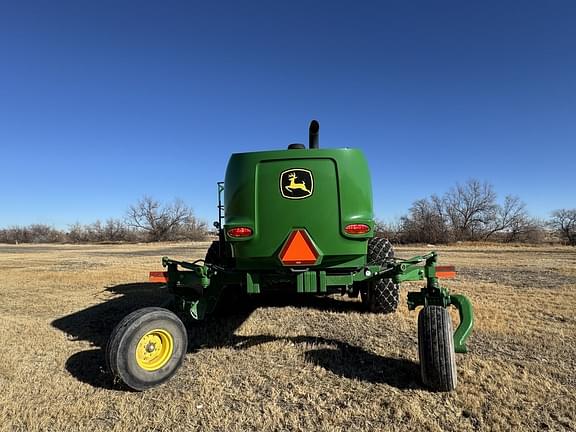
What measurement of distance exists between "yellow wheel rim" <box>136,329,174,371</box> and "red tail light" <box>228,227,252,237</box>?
1132 mm

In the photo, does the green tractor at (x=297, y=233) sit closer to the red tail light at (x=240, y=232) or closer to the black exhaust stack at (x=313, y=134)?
the red tail light at (x=240, y=232)

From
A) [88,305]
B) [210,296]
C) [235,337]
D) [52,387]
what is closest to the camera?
[52,387]

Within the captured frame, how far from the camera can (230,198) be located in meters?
4.14

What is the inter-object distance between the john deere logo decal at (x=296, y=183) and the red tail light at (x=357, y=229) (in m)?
0.52

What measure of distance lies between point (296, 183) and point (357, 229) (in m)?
0.77

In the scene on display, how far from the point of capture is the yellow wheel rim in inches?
141

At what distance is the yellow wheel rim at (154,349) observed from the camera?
11.7 feet

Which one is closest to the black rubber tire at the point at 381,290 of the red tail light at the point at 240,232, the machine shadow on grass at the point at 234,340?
the machine shadow on grass at the point at 234,340

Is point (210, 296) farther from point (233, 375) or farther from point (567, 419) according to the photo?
point (567, 419)

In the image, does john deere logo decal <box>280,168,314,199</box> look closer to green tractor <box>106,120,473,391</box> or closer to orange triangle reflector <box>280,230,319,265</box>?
green tractor <box>106,120,473,391</box>

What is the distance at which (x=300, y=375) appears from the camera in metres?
3.79

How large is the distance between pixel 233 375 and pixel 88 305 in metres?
4.70

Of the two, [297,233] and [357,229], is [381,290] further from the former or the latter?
[297,233]

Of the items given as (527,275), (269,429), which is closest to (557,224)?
(527,275)
